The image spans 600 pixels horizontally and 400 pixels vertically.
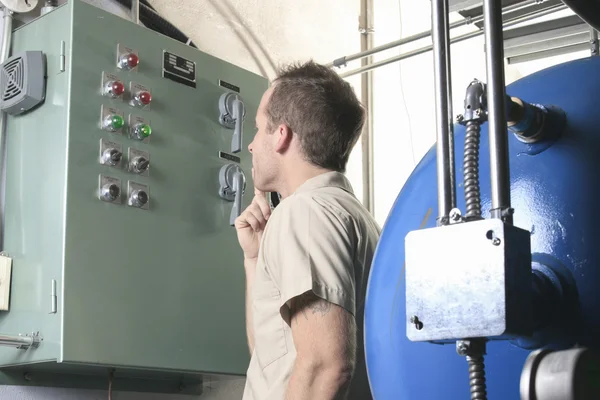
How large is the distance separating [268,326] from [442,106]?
103cm

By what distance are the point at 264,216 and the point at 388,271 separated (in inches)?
49.3

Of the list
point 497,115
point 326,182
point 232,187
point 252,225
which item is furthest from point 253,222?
point 497,115

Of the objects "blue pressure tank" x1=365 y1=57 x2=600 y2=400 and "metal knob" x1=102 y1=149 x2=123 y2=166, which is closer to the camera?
"blue pressure tank" x1=365 y1=57 x2=600 y2=400

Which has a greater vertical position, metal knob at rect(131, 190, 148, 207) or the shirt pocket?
metal knob at rect(131, 190, 148, 207)

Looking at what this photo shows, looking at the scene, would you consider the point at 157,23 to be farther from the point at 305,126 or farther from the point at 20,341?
the point at 20,341

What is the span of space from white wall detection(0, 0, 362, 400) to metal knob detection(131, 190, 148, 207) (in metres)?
0.60

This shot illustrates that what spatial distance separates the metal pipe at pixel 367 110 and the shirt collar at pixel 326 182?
5.39 feet

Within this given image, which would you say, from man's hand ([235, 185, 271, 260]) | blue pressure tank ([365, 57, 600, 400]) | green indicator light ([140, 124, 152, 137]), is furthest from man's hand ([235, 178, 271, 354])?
blue pressure tank ([365, 57, 600, 400])

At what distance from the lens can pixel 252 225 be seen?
2420 millimetres

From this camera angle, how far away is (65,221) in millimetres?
2078

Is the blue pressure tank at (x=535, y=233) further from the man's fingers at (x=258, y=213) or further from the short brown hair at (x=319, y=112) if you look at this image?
the man's fingers at (x=258, y=213)

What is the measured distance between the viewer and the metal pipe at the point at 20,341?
2043 mm

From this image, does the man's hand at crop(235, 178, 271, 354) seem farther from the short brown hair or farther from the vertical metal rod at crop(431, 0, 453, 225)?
the vertical metal rod at crop(431, 0, 453, 225)

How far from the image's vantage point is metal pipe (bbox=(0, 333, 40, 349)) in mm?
2043
